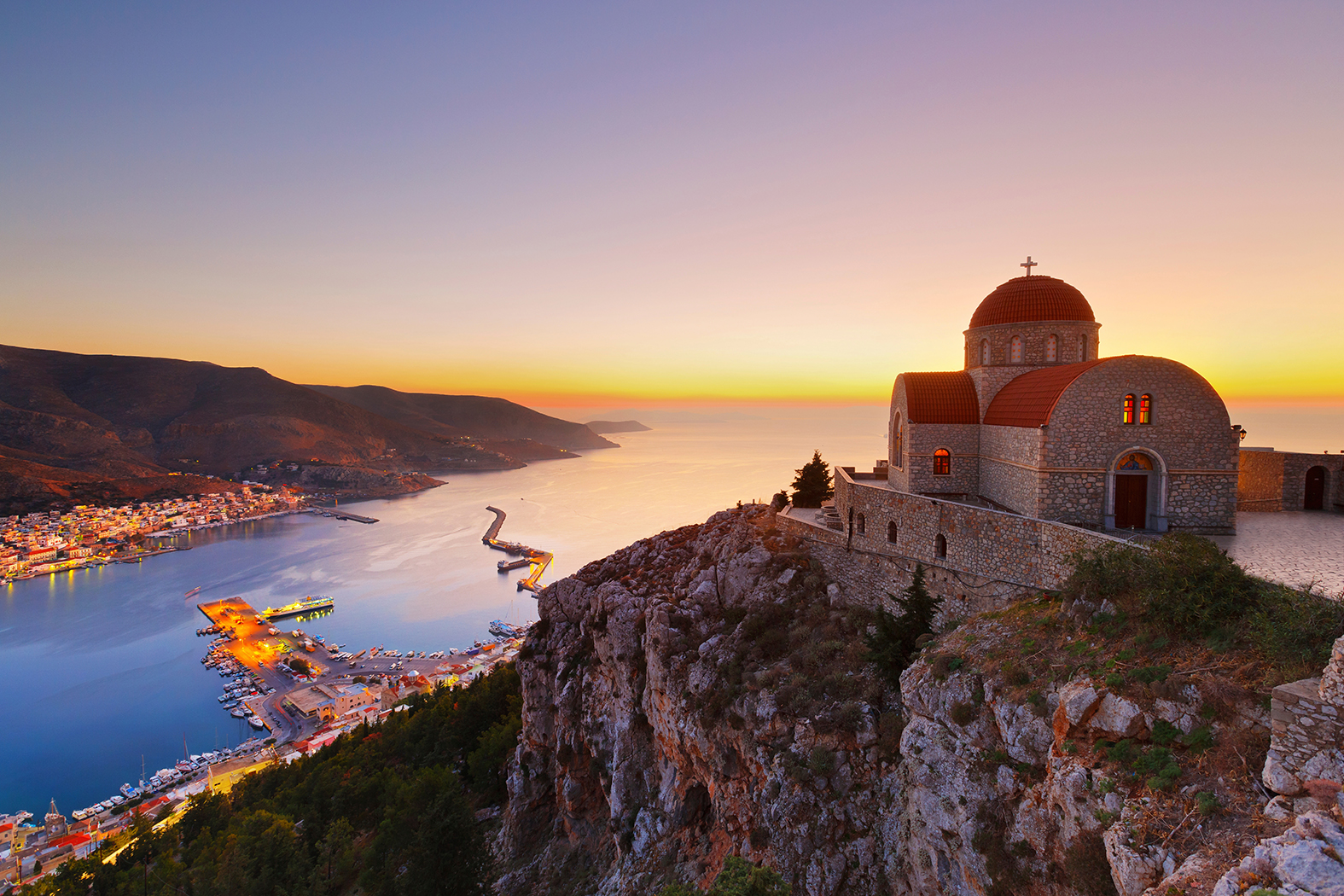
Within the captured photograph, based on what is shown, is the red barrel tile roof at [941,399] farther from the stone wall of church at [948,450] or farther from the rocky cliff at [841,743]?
the rocky cliff at [841,743]

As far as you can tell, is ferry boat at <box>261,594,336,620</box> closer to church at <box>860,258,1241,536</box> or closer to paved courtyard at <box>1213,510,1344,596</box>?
church at <box>860,258,1241,536</box>

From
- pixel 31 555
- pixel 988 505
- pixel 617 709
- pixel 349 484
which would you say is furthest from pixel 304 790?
pixel 349 484

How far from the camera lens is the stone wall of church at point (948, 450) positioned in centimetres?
1808

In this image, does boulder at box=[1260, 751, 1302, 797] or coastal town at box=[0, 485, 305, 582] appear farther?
coastal town at box=[0, 485, 305, 582]

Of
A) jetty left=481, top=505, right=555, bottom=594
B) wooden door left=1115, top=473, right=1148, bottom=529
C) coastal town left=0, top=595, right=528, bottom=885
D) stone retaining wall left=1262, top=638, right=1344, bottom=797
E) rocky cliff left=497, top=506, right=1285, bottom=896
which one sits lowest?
coastal town left=0, top=595, right=528, bottom=885

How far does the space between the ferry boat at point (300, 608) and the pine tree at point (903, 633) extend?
6723cm

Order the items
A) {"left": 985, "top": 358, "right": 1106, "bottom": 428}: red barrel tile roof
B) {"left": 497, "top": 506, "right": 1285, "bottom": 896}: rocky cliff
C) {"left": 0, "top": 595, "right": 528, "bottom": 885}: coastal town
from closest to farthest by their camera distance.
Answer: {"left": 497, "top": 506, "right": 1285, "bottom": 896}: rocky cliff, {"left": 985, "top": 358, "right": 1106, "bottom": 428}: red barrel tile roof, {"left": 0, "top": 595, "right": 528, "bottom": 885}: coastal town

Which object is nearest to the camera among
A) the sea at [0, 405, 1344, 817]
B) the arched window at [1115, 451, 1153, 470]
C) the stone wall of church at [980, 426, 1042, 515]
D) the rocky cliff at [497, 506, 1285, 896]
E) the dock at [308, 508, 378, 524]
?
the rocky cliff at [497, 506, 1285, 896]

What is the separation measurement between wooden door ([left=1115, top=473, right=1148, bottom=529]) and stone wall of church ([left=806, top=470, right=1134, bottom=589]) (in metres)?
3.06

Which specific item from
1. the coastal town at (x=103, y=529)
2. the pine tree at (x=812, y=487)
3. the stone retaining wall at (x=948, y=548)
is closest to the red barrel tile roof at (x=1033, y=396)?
the stone retaining wall at (x=948, y=548)

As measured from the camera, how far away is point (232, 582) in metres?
71.2

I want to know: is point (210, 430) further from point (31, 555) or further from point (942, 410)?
point (942, 410)

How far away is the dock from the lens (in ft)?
337

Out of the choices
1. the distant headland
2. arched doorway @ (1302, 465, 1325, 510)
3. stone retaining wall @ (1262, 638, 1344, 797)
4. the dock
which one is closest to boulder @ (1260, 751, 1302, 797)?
stone retaining wall @ (1262, 638, 1344, 797)
